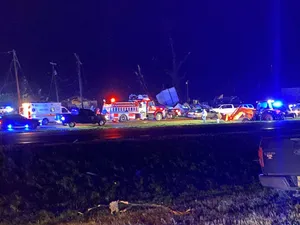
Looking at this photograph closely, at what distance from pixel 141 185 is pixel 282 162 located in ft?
14.7

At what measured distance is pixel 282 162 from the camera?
7.10 metres

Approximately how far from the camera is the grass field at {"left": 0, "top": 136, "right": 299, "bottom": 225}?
7816 mm

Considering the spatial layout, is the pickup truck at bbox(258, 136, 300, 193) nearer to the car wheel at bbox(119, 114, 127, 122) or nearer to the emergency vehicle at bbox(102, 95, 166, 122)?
the emergency vehicle at bbox(102, 95, 166, 122)

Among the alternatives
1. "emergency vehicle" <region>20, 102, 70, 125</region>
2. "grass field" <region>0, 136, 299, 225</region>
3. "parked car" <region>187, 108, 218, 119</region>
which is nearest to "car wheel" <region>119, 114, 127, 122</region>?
"emergency vehicle" <region>20, 102, 70, 125</region>

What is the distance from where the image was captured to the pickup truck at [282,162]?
698 centimetres

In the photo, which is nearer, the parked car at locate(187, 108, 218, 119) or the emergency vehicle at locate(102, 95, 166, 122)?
the emergency vehicle at locate(102, 95, 166, 122)

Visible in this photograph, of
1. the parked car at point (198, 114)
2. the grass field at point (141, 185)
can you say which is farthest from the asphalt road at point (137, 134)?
the parked car at point (198, 114)

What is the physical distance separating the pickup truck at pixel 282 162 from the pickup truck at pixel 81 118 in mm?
29492

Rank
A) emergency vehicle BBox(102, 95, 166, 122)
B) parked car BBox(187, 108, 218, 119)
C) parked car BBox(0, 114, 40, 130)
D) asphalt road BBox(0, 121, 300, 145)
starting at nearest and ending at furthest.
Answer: asphalt road BBox(0, 121, 300, 145), parked car BBox(0, 114, 40, 130), emergency vehicle BBox(102, 95, 166, 122), parked car BBox(187, 108, 218, 119)

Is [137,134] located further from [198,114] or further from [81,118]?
[198,114]

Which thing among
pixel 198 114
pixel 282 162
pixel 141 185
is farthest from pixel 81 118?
pixel 282 162

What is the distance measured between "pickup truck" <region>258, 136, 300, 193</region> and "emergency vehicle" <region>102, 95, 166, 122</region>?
34959mm

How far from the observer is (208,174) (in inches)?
474

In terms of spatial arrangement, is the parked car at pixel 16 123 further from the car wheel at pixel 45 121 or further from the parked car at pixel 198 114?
the parked car at pixel 198 114
